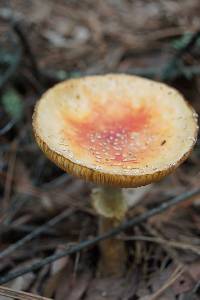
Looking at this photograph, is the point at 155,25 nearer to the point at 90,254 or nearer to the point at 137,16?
the point at 137,16

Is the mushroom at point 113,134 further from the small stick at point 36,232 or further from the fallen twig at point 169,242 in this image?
the small stick at point 36,232

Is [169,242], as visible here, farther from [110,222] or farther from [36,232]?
[36,232]

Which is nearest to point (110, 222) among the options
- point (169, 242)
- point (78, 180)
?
point (169, 242)

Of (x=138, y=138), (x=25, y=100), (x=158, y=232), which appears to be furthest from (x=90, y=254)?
(x=25, y=100)

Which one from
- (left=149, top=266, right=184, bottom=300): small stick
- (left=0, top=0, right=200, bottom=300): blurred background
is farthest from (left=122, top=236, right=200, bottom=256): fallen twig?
(left=149, top=266, right=184, bottom=300): small stick

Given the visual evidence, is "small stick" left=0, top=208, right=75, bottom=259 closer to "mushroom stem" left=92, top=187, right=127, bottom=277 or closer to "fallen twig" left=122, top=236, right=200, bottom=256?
"mushroom stem" left=92, top=187, right=127, bottom=277
